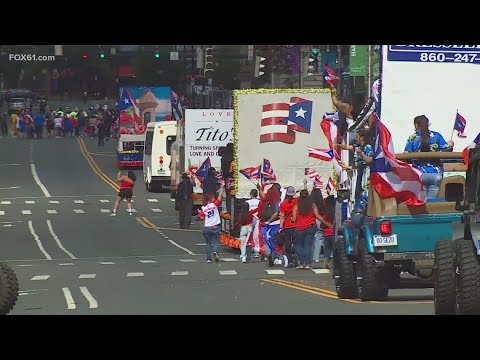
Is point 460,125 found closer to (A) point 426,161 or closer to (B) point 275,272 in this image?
(A) point 426,161

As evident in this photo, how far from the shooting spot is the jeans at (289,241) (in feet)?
92.4

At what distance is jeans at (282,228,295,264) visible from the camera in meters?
28.2

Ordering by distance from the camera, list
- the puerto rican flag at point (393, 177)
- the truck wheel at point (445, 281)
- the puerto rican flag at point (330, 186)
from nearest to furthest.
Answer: the truck wheel at point (445, 281) → the puerto rican flag at point (393, 177) → the puerto rican flag at point (330, 186)

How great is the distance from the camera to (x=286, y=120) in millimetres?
31734

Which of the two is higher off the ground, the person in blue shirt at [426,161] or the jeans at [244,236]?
the person in blue shirt at [426,161]

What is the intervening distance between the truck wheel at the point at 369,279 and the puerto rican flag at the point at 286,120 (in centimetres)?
1227

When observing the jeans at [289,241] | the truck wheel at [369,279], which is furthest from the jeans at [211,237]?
the truck wheel at [369,279]

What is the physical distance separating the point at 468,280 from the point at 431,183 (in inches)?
186

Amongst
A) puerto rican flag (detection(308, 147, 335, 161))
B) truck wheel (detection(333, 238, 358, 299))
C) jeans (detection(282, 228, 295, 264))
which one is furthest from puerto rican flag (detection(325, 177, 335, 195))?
truck wheel (detection(333, 238, 358, 299))

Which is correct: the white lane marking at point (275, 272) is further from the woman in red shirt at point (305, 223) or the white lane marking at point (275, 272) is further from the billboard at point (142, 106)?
the billboard at point (142, 106)

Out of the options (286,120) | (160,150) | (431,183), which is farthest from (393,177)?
(160,150)

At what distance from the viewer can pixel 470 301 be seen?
14070 mm

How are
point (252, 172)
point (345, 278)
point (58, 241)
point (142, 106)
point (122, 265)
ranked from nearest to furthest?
point (345, 278)
point (122, 265)
point (252, 172)
point (58, 241)
point (142, 106)
